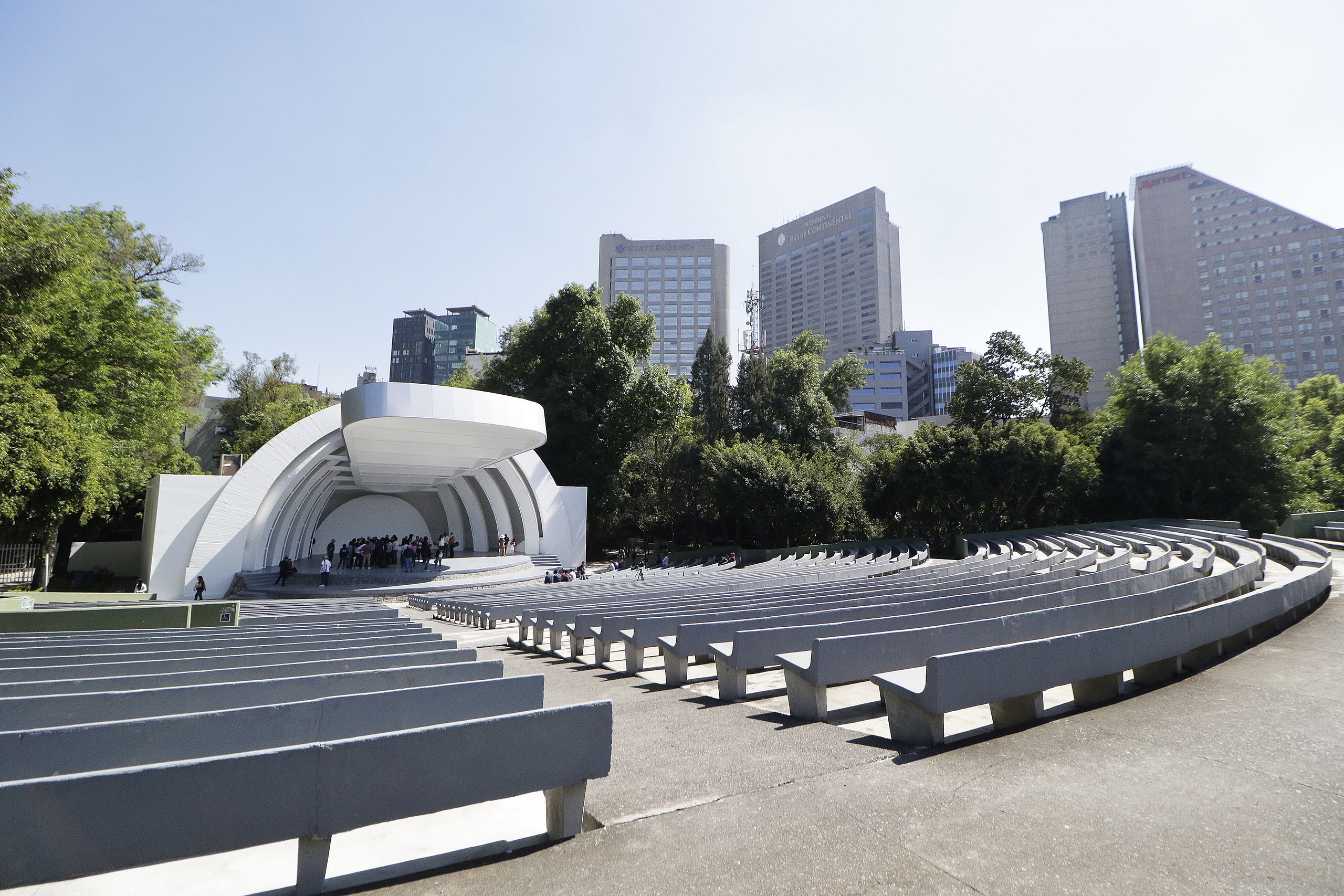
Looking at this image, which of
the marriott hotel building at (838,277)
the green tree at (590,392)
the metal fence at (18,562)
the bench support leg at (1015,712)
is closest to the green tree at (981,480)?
the green tree at (590,392)

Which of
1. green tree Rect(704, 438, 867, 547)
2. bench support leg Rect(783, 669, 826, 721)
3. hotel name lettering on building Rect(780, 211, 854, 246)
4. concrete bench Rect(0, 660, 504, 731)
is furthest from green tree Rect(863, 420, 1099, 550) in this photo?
hotel name lettering on building Rect(780, 211, 854, 246)

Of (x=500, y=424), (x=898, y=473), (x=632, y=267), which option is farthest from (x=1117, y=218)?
(x=500, y=424)

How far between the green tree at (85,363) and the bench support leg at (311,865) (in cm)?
1850

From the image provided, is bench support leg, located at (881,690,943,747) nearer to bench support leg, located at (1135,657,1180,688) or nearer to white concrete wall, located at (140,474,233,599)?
bench support leg, located at (1135,657,1180,688)

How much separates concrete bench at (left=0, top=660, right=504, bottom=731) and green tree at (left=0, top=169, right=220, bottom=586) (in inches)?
671

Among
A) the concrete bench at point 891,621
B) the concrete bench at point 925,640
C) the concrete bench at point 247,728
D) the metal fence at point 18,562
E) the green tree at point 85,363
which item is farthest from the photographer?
the metal fence at point 18,562

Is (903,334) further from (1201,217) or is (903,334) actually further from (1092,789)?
(1092,789)

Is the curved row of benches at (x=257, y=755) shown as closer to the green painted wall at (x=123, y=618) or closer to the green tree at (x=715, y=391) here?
the green painted wall at (x=123, y=618)

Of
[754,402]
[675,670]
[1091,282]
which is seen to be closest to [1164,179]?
[1091,282]

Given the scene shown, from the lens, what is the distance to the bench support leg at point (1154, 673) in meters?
4.85

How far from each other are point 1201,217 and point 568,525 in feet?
358

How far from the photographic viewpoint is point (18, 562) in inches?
979

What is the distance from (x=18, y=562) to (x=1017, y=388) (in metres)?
48.0

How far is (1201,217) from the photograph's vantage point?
9419 cm
